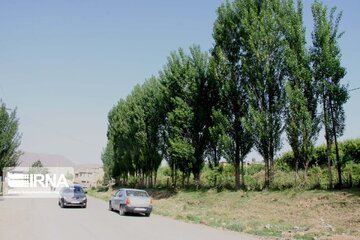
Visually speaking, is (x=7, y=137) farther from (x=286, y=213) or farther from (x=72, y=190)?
(x=286, y=213)

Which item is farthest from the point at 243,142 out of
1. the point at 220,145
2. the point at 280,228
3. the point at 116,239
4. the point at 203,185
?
the point at 116,239

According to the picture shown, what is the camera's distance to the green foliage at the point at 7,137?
47500mm

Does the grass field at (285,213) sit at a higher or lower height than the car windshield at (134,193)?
lower

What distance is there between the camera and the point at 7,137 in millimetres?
47750

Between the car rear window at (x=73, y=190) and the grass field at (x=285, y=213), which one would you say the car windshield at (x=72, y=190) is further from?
the grass field at (x=285, y=213)

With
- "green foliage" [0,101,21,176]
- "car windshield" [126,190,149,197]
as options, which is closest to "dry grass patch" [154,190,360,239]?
"car windshield" [126,190,149,197]

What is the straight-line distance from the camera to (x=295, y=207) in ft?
65.7

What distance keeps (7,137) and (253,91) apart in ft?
109

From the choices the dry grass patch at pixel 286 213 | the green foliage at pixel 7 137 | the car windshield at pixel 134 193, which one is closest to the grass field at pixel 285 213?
the dry grass patch at pixel 286 213

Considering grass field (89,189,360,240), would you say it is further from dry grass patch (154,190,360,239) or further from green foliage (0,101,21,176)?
green foliage (0,101,21,176)

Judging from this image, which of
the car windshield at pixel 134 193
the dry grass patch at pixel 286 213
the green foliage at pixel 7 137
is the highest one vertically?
the green foliage at pixel 7 137

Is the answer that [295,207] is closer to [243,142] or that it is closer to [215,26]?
[243,142]

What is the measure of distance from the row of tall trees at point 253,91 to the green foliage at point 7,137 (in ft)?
63.0

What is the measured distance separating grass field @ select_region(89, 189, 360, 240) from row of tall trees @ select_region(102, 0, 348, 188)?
2569mm
